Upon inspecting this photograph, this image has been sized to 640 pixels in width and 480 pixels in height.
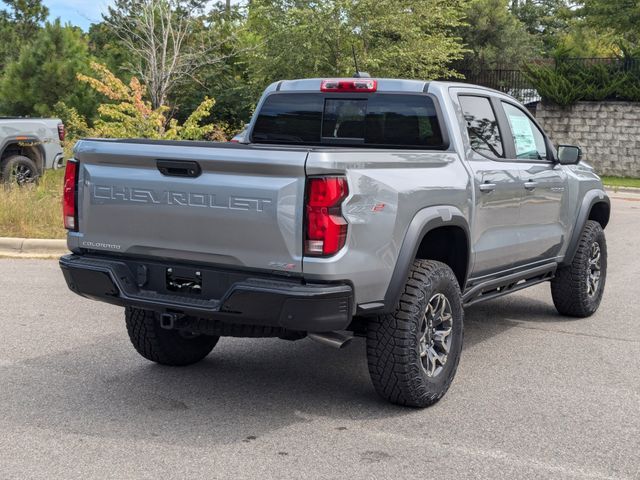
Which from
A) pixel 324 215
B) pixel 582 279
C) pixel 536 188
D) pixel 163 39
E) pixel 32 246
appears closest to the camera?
pixel 324 215

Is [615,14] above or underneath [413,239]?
above

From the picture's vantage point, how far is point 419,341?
17.1 ft

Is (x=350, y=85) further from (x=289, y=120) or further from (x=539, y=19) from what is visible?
(x=539, y=19)

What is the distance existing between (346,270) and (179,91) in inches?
995

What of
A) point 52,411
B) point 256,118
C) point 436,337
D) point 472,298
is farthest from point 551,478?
point 256,118

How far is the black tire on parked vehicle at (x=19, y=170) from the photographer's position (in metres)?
14.8

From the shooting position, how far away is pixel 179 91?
95.5 feet

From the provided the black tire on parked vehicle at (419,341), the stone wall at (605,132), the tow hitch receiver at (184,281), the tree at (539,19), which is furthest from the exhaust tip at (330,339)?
the tree at (539,19)

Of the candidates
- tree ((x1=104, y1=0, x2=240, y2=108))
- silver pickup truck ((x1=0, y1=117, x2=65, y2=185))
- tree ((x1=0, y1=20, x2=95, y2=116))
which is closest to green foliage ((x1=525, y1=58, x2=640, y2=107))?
tree ((x1=104, y1=0, x2=240, y2=108))

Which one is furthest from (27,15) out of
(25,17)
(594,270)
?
(594,270)

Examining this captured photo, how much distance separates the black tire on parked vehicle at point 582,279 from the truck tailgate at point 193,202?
12.6ft

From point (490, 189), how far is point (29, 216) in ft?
24.7

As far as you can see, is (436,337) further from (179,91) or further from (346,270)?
(179,91)

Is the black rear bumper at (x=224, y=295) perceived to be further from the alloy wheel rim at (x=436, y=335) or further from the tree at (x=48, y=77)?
the tree at (x=48, y=77)
